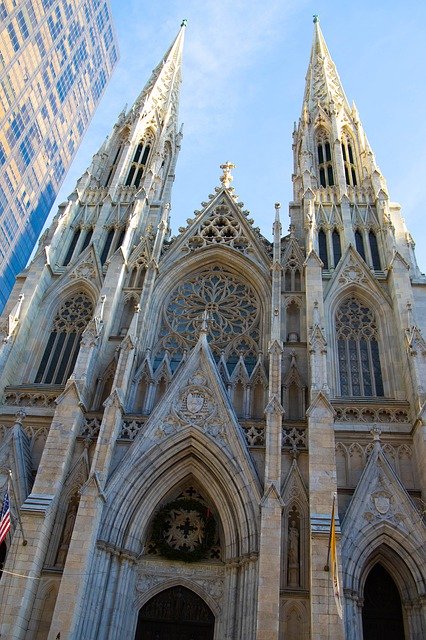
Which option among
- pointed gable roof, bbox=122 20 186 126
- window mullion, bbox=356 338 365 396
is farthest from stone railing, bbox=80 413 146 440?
pointed gable roof, bbox=122 20 186 126

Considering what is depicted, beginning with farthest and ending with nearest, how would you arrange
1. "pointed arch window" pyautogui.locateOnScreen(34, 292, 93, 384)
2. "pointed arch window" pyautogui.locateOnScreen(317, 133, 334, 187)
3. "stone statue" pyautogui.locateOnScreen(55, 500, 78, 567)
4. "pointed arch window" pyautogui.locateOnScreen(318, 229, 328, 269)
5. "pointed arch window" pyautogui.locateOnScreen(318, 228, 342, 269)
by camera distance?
1. "pointed arch window" pyautogui.locateOnScreen(317, 133, 334, 187)
2. "pointed arch window" pyautogui.locateOnScreen(318, 229, 328, 269)
3. "pointed arch window" pyautogui.locateOnScreen(318, 228, 342, 269)
4. "pointed arch window" pyautogui.locateOnScreen(34, 292, 93, 384)
5. "stone statue" pyautogui.locateOnScreen(55, 500, 78, 567)

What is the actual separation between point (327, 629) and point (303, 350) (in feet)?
31.2

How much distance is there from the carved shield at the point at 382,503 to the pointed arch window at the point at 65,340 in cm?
1178

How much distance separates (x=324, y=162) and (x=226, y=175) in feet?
17.2

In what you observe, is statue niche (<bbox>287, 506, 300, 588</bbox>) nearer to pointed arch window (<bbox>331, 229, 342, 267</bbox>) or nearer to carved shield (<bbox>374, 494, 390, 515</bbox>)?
carved shield (<bbox>374, 494, 390, 515</bbox>)

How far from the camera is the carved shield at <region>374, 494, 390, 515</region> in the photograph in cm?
1641

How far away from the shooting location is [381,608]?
1622 centimetres

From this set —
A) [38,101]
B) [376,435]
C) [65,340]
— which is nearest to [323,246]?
[376,435]

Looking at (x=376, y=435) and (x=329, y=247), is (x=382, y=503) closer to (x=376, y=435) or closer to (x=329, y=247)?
(x=376, y=435)

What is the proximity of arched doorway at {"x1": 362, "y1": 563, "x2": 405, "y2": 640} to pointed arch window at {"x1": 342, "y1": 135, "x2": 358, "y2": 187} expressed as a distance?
18.1 m

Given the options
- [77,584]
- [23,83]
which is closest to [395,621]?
[77,584]

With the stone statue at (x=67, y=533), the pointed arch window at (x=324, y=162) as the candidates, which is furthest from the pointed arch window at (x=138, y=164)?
the stone statue at (x=67, y=533)

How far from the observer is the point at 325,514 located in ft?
50.1

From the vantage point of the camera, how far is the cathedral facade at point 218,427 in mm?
15320
